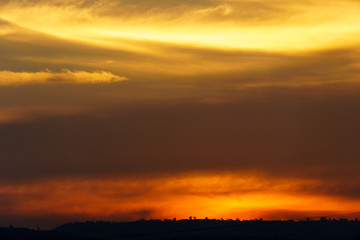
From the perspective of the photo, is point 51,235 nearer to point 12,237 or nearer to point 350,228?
point 12,237

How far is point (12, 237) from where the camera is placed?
7416 inches

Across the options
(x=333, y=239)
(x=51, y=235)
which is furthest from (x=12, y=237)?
(x=333, y=239)

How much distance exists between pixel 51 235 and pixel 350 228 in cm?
9328

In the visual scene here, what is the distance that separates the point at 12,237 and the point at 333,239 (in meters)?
99.9

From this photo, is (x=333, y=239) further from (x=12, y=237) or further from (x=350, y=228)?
(x=12, y=237)

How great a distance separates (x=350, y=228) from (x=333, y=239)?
10.3 metres

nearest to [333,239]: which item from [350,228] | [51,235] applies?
[350,228]

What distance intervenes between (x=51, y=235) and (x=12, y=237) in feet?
48.1

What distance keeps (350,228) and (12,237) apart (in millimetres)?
102337

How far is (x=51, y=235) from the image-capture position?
200 meters

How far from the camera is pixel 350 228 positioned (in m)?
191

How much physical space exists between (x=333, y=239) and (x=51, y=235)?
89.7m

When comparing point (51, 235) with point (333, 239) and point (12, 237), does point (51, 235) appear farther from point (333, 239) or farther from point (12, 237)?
point (333, 239)

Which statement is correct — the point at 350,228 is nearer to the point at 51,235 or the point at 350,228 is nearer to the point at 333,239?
the point at 333,239
